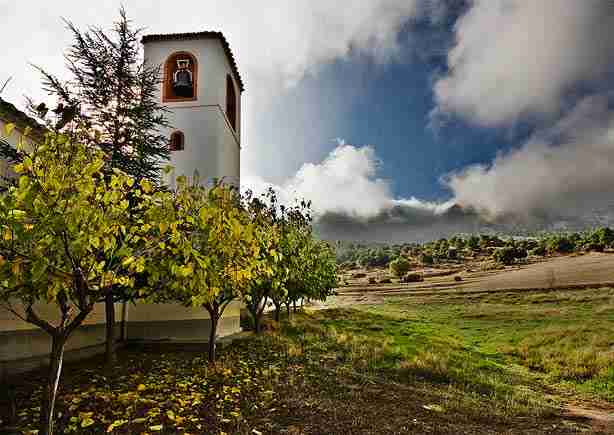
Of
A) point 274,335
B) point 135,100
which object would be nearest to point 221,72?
point 135,100

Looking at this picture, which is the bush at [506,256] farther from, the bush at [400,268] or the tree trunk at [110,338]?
the tree trunk at [110,338]

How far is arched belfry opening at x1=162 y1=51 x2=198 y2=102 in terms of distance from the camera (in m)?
16.3

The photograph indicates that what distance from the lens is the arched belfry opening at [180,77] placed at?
1634 cm

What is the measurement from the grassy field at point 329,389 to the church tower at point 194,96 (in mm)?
7652

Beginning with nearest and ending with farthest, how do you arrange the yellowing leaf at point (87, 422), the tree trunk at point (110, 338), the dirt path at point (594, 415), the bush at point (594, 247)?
1. the yellowing leaf at point (87, 422)
2. the dirt path at point (594, 415)
3. the tree trunk at point (110, 338)
4. the bush at point (594, 247)

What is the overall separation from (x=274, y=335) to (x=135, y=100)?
389 inches

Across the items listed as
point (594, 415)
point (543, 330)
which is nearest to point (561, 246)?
point (543, 330)

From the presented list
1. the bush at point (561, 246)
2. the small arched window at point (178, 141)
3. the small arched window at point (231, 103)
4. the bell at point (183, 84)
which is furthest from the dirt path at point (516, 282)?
the bell at point (183, 84)

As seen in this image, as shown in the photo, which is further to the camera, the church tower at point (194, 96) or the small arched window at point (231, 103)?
the small arched window at point (231, 103)

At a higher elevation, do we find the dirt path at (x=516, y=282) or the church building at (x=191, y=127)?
the church building at (x=191, y=127)

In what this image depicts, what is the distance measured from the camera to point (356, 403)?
7.43 m

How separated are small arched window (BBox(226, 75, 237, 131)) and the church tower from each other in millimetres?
1269

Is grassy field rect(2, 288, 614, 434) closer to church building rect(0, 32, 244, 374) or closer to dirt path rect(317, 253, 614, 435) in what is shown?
church building rect(0, 32, 244, 374)

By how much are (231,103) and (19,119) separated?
1031 cm
